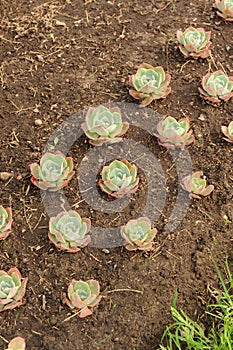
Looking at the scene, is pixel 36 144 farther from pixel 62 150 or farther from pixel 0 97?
pixel 0 97

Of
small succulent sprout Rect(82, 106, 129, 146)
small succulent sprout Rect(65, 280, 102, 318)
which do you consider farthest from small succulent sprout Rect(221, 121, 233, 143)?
small succulent sprout Rect(65, 280, 102, 318)

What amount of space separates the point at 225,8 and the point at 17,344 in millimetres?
1815

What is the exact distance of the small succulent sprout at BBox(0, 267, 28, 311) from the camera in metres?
2.08

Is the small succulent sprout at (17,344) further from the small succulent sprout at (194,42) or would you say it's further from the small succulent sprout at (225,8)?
the small succulent sprout at (225,8)

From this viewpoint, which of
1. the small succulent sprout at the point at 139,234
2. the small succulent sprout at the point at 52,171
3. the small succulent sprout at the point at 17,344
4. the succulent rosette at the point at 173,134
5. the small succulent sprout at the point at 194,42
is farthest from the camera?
the small succulent sprout at the point at 194,42

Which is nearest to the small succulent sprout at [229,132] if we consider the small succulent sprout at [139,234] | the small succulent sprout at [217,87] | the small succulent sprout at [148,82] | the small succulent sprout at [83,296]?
the small succulent sprout at [217,87]

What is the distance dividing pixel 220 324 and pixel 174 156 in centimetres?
72

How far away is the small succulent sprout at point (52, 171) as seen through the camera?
2.29 metres

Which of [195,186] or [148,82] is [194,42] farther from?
[195,186]

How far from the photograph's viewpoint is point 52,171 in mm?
2287

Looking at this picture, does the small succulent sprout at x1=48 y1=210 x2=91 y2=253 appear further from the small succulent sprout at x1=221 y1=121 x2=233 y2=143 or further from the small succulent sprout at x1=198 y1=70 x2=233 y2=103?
the small succulent sprout at x1=198 y1=70 x2=233 y2=103

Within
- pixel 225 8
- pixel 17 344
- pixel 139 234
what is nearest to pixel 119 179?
pixel 139 234

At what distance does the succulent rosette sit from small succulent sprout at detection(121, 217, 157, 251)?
0.37 metres

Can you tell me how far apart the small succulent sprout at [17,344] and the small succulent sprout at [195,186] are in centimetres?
84
